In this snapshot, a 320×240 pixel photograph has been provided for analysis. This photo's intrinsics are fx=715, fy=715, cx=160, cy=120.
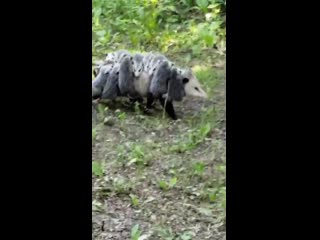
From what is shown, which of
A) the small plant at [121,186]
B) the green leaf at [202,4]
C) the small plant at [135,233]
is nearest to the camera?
the small plant at [135,233]

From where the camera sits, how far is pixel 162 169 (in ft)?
10.2

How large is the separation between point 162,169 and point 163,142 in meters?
0.25

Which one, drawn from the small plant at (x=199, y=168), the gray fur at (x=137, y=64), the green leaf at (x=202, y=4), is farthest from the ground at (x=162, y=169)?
the green leaf at (x=202, y=4)

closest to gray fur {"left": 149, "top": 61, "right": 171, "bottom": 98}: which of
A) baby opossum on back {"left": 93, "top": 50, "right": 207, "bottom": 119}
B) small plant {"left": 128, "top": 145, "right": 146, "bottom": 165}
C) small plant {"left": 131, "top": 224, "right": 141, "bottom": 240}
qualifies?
baby opossum on back {"left": 93, "top": 50, "right": 207, "bottom": 119}

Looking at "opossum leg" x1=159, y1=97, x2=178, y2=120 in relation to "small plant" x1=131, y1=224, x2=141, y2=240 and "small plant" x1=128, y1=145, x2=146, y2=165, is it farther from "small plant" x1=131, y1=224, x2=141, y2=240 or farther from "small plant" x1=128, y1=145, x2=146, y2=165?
"small plant" x1=131, y1=224, x2=141, y2=240

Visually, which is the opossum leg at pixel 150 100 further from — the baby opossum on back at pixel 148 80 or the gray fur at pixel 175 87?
the gray fur at pixel 175 87

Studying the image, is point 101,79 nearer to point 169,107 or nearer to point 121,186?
point 169,107

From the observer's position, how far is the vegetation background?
272cm

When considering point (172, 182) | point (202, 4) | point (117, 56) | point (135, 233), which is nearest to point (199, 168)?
point (172, 182)

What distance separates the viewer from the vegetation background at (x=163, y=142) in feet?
8.93
